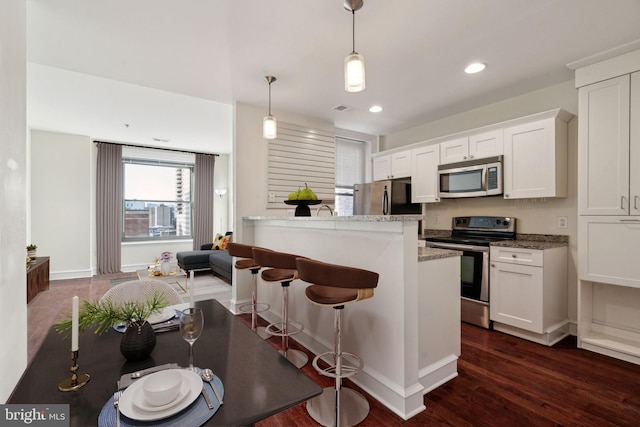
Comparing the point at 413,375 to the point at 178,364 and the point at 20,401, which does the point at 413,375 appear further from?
the point at 20,401

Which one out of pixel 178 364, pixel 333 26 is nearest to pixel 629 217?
pixel 333 26

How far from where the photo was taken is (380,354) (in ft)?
6.34

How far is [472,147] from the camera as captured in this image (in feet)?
11.7

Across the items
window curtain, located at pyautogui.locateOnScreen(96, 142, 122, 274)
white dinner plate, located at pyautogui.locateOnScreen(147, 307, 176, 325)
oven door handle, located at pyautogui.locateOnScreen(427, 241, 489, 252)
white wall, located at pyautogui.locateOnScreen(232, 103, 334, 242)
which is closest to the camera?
white dinner plate, located at pyautogui.locateOnScreen(147, 307, 176, 325)

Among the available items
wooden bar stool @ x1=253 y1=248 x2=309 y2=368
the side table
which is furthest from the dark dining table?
the side table

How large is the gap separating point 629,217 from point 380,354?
2.35 meters

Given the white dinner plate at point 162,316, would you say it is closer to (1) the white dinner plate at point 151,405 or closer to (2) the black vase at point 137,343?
(2) the black vase at point 137,343

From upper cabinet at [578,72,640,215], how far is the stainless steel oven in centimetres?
88

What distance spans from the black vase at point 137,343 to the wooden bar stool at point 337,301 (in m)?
0.82

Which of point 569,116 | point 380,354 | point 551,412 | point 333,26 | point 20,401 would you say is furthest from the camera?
point 569,116

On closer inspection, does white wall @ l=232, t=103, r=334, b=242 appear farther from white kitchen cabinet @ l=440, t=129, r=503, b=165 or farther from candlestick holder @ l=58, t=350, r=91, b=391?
candlestick holder @ l=58, t=350, r=91, b=391

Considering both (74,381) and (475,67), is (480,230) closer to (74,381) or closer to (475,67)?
(475,67)

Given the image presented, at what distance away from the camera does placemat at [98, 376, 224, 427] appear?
703 mm

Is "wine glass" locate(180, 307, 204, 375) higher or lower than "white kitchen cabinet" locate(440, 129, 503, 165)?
lower
